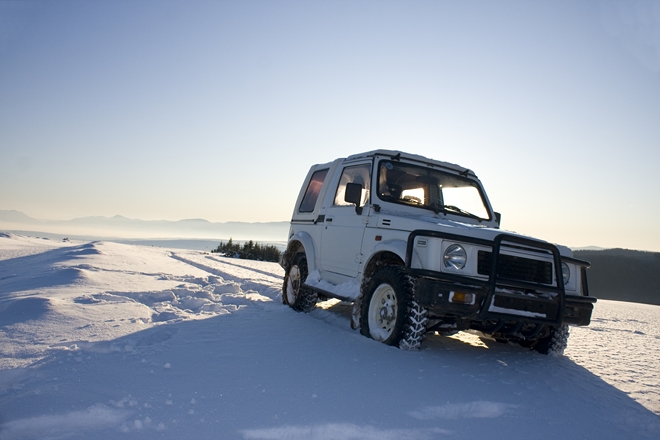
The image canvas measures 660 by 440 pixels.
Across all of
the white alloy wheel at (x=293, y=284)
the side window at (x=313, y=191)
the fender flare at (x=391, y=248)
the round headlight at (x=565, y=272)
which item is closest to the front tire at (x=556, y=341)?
the round headlight at (x=565, y=272)

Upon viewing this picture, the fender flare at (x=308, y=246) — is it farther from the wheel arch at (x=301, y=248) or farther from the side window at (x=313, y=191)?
the side window at (x=313, y=191)

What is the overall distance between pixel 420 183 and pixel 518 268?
190 cm

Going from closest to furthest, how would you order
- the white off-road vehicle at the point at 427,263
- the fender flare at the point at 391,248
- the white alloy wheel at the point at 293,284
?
the white off-road vehicle at the point at 427,263, the fender flare at the point at 391,248, the white alloy wheel at the point at 293,284

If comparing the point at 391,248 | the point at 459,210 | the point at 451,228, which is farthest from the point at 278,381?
the point at 459,210

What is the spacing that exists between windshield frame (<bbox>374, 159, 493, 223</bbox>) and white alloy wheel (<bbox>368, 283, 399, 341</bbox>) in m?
1.22

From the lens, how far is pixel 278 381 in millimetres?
3092

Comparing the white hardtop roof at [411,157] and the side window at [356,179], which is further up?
the white hardtop roof at [411,157]

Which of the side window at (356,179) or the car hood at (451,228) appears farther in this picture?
the side window at (356,179)

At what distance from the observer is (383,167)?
220 inches

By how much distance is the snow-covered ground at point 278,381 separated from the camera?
2.39 m

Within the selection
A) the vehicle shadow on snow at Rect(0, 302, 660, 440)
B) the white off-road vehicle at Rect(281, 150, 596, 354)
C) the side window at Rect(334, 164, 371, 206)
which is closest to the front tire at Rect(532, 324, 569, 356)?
the white off-road vehicle at Rect(281, 150, 596, 354)

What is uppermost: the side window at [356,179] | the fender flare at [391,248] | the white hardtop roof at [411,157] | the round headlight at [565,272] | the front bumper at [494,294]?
the white hardtop roof at [411,157]

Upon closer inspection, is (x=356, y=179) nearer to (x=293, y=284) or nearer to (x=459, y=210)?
(x=459, y=210)

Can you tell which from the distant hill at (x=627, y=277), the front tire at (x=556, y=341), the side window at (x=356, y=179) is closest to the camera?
the front tire at (x=556, y=341)
